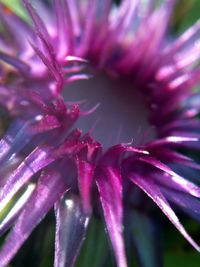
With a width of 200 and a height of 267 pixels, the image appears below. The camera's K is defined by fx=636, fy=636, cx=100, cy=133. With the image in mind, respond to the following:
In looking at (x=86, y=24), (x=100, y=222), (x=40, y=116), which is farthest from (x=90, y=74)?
(x=100, y=222)

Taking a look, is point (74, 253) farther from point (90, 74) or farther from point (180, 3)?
point (180, 3)

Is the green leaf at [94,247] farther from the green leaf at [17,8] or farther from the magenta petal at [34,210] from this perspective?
the green leaf at [17,8]

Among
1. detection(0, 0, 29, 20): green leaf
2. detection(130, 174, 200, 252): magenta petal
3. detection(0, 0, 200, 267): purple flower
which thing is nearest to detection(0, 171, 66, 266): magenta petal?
detection(0, 0, 200, 267): purple flower

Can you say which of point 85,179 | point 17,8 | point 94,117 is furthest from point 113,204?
point 17,8

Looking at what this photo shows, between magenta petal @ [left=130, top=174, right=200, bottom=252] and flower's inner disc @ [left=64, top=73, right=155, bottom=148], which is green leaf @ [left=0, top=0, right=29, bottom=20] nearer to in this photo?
flower's inner disc @ [left=64, top=73, right=155, bottom=148]

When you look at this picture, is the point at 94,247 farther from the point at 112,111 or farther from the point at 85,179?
the point at 112,111

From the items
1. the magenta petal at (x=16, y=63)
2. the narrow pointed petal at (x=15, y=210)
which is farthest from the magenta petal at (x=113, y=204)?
the magenta petal at (x=16, y=63)
